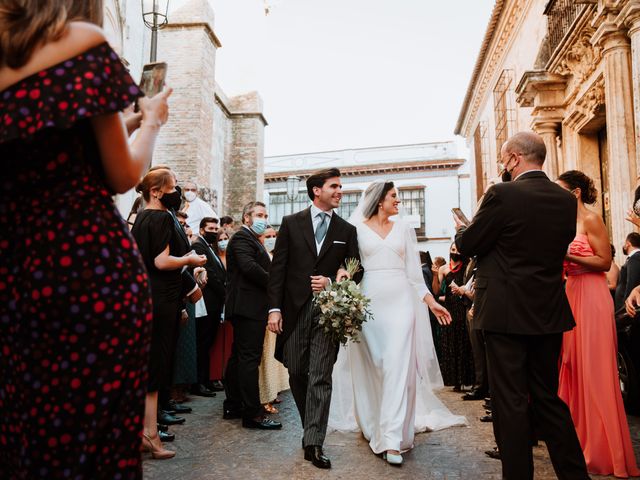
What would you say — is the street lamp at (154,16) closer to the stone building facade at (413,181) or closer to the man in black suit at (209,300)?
the man in black suit at (209,300)

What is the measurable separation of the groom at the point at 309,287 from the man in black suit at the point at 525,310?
1510 mm

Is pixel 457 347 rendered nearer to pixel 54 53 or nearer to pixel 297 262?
pixel 297 262

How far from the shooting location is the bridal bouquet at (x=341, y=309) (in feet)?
15.4

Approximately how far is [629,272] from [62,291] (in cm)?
660

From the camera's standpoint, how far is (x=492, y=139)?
69.5ft

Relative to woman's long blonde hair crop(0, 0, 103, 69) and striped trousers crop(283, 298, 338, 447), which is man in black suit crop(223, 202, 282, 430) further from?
woman's long blonde hair crop(0, 0, 103, 69)

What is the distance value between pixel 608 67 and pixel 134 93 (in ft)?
30.1

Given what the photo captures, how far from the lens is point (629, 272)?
6.59 meters

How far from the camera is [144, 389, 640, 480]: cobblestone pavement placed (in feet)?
14.0

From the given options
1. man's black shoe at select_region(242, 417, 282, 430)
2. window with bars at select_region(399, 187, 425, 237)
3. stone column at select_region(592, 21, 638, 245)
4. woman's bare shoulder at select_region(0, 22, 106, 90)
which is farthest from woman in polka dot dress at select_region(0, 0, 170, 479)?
window with bars at select_region(399, 187, 425, 237)

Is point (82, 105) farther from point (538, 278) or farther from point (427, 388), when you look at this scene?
point (427, 388)

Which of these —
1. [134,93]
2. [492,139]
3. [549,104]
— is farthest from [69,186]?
[492,139]

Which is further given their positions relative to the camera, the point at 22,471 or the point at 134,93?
the point at 134,93

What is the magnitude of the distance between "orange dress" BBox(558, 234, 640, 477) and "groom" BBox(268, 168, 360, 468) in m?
1.95
